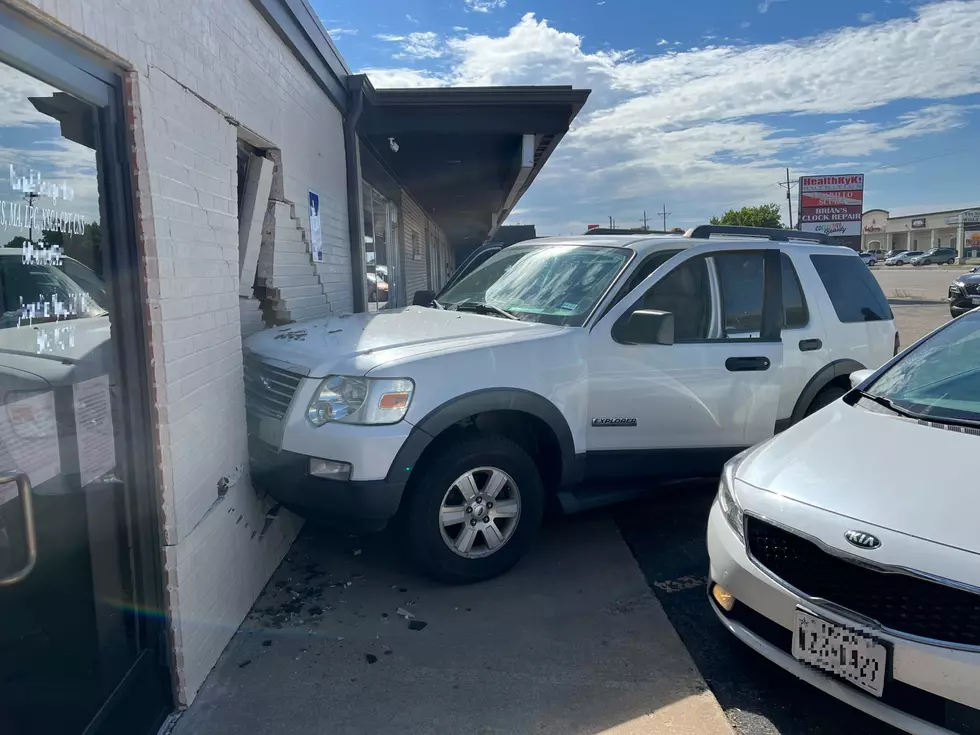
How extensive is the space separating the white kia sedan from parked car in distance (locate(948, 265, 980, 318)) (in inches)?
711

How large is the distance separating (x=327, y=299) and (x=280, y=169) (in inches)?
65.6

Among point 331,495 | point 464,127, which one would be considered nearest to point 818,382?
point 331,495

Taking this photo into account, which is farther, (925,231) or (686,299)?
(925,231)

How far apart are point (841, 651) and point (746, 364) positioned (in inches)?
93.1

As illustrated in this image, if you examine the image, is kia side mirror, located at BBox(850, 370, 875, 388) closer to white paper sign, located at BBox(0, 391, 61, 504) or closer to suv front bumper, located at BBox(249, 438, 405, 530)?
suv front bumper, located at BBox(249, 438, 405, 530)

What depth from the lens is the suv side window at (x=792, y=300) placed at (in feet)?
16.1

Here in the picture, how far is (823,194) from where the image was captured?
110ft

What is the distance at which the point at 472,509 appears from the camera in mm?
3865

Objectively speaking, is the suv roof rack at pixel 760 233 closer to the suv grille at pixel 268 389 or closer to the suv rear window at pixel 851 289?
the suv rear window at pixel 851 289

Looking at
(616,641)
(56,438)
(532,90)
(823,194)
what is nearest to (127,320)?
(56,438)

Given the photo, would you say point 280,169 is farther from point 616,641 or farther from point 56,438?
point 616,641

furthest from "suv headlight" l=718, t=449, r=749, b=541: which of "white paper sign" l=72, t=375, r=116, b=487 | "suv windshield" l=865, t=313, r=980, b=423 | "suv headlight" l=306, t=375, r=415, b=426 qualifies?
"white paper sign" l=72, t=375, r=116, b=487

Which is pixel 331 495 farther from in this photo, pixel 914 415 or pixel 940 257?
pixel 940 257

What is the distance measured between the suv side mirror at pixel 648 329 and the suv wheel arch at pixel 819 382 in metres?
1.34
